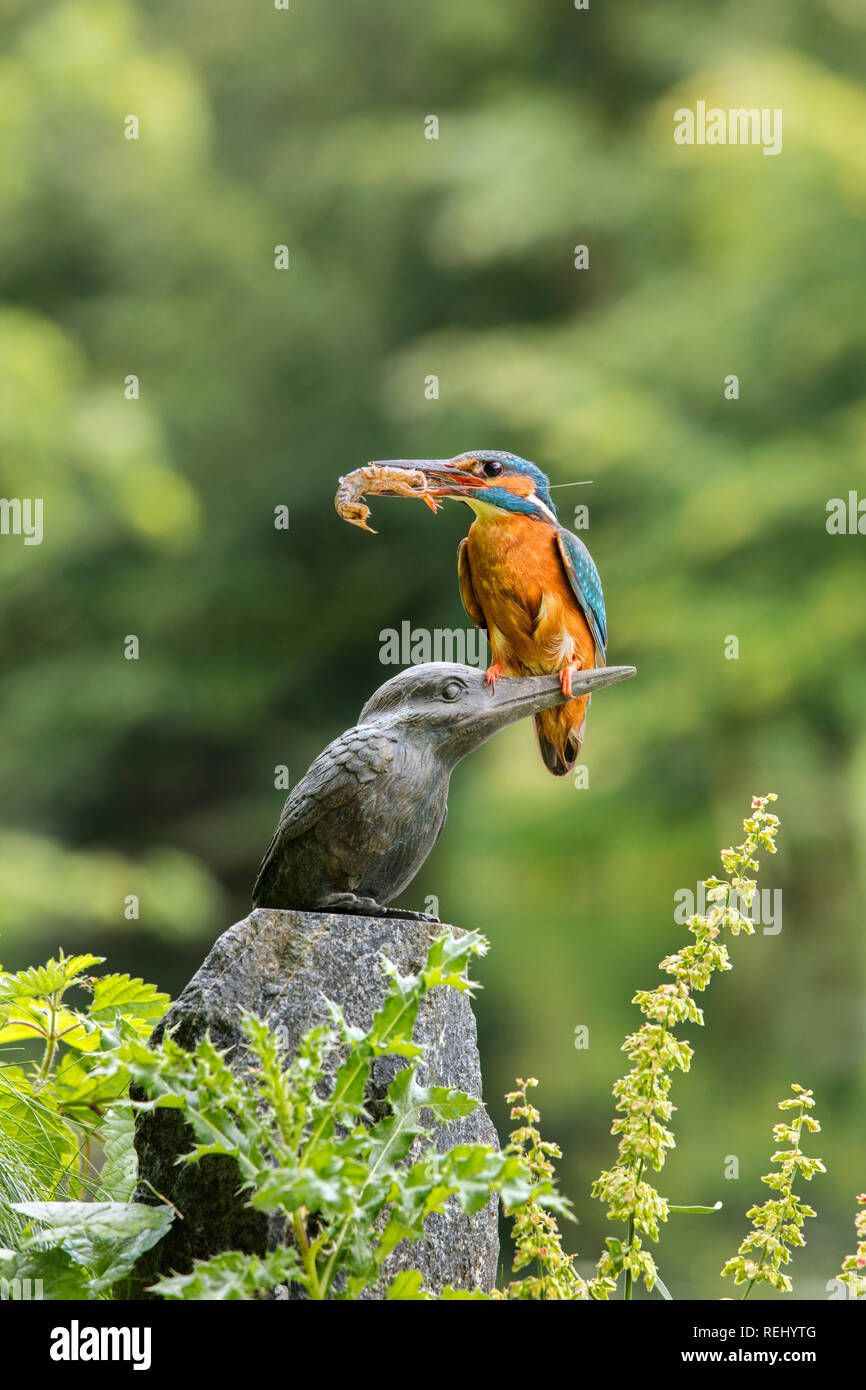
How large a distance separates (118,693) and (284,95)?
3863 millimetres

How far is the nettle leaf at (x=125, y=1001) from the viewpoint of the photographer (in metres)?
1.72

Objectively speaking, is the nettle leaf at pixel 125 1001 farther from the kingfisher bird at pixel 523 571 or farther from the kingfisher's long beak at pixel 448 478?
the kingfisher's long beak at pixel 448 478

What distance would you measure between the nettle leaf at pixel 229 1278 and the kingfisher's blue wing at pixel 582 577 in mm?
988

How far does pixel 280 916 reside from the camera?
1.50 m

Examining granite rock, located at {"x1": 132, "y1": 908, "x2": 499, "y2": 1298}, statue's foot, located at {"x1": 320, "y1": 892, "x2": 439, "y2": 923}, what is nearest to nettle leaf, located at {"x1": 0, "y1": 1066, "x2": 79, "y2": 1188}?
granite rock, located at {"x1": 132, "y1": 908, "x2": 499, "y2": 1298}

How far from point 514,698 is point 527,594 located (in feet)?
0.63

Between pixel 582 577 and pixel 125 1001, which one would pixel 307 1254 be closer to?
pixel 125 1001

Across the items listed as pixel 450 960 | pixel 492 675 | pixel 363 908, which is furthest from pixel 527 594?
pixel 450 960

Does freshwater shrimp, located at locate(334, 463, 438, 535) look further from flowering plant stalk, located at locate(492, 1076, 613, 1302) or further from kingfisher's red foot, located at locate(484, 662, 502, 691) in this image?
flowering plant stalk, located at locate(492, 1076, 613, 1302)

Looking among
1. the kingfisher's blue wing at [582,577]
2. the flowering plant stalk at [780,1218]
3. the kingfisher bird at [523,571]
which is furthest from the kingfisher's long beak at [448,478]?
the flowering plant stalk at [780,1218]

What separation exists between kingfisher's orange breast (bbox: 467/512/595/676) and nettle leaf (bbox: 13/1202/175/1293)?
2.80 feet

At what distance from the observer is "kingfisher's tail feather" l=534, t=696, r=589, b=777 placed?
1853mm

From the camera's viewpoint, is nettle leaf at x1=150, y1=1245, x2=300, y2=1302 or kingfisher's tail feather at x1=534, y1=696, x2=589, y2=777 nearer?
nettle leaf at x1=150, y1=1245, x2=300, y2=1302

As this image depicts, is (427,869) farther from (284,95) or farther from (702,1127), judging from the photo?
(284,95)
